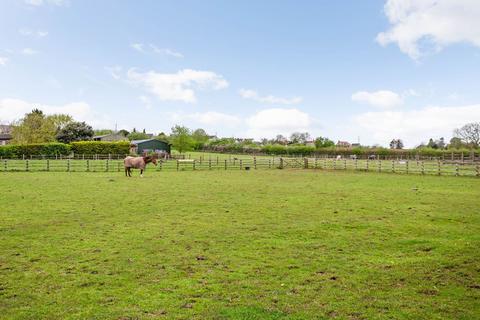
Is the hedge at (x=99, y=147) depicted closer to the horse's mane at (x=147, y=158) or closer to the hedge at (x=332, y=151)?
the horse's mane at (x=147, y=158)

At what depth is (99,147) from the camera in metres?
49.9

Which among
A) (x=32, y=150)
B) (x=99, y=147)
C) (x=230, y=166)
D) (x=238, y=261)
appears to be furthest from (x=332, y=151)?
(x=238, y=261)

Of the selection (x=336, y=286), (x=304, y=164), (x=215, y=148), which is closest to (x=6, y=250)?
(x=336, y=286)

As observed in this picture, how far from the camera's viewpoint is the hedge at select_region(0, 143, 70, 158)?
4131 centimetres

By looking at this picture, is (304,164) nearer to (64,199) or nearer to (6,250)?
(64,199)

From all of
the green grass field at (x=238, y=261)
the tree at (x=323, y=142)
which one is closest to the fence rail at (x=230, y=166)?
the green grass field at (x=238, y=261)

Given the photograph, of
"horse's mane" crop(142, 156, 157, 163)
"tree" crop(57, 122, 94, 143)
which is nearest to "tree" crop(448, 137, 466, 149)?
"horse's mane" crop(142, 156, 157, 163)

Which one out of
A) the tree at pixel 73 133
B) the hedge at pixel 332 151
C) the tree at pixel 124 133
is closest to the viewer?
the tree at pixel 73 133

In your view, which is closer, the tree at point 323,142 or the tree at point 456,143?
the tree at point 456,143

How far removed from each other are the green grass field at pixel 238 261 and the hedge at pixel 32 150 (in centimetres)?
3452

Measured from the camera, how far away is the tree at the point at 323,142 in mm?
98662

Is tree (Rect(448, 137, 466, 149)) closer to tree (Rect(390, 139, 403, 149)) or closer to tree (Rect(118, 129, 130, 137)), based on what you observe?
tree (Rect(390, 139, 403, 149))

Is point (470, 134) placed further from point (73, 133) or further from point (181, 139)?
point (73, 133)

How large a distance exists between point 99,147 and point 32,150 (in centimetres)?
858
